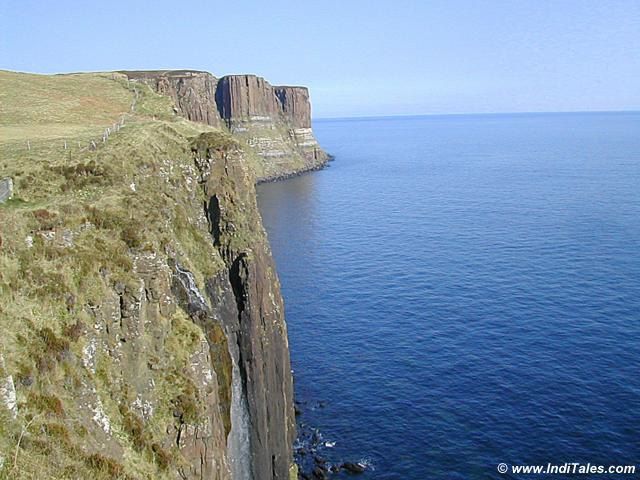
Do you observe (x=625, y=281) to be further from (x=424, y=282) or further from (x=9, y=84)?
(x=9, y=84)

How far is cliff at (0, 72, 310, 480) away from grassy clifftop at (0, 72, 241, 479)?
0.20 feet

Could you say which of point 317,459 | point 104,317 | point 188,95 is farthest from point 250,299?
point 188,95

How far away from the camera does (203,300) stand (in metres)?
31.6

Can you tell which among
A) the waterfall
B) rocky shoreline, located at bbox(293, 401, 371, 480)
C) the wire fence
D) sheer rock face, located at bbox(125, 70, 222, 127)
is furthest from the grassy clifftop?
sheer rock face, located at bbox(125, 70, 222, 127)

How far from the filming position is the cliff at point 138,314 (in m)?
19.9

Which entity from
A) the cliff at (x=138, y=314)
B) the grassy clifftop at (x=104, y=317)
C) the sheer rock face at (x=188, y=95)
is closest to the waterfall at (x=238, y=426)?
the cliff at (x=138, y=314)

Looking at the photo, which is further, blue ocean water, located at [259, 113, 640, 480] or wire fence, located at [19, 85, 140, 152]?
blue ocean water, located at [259, 113, 640, 480]

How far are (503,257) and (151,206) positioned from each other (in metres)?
70.3

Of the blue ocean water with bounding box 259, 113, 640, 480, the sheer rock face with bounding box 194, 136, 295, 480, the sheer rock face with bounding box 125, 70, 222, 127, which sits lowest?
the blue ocean water with bounding box 259, 113, 640, 480

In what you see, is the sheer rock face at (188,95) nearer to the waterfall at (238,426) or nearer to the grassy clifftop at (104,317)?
the grassy clifftop at (104,317)

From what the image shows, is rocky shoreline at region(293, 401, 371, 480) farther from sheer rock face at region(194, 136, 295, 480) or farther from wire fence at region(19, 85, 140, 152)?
wire fence at region(19, 85, 140, 152)

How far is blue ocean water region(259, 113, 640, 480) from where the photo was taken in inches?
1842

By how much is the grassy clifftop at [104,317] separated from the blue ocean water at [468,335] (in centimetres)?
2363

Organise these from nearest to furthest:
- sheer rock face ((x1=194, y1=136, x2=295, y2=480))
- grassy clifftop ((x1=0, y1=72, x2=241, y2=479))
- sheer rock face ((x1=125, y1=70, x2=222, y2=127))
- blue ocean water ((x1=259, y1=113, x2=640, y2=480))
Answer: grassy clifftop ((x1=0, y1=72, x2=241, y2=479)), sheer rock face ((x1=194, y1=136, x2=295, y2=480)), blue ocean water ((x1=259, y1=113, x2=640, y2=480)), sheer rock face ((x1=125, y1=70, x2=222, y2=127))
